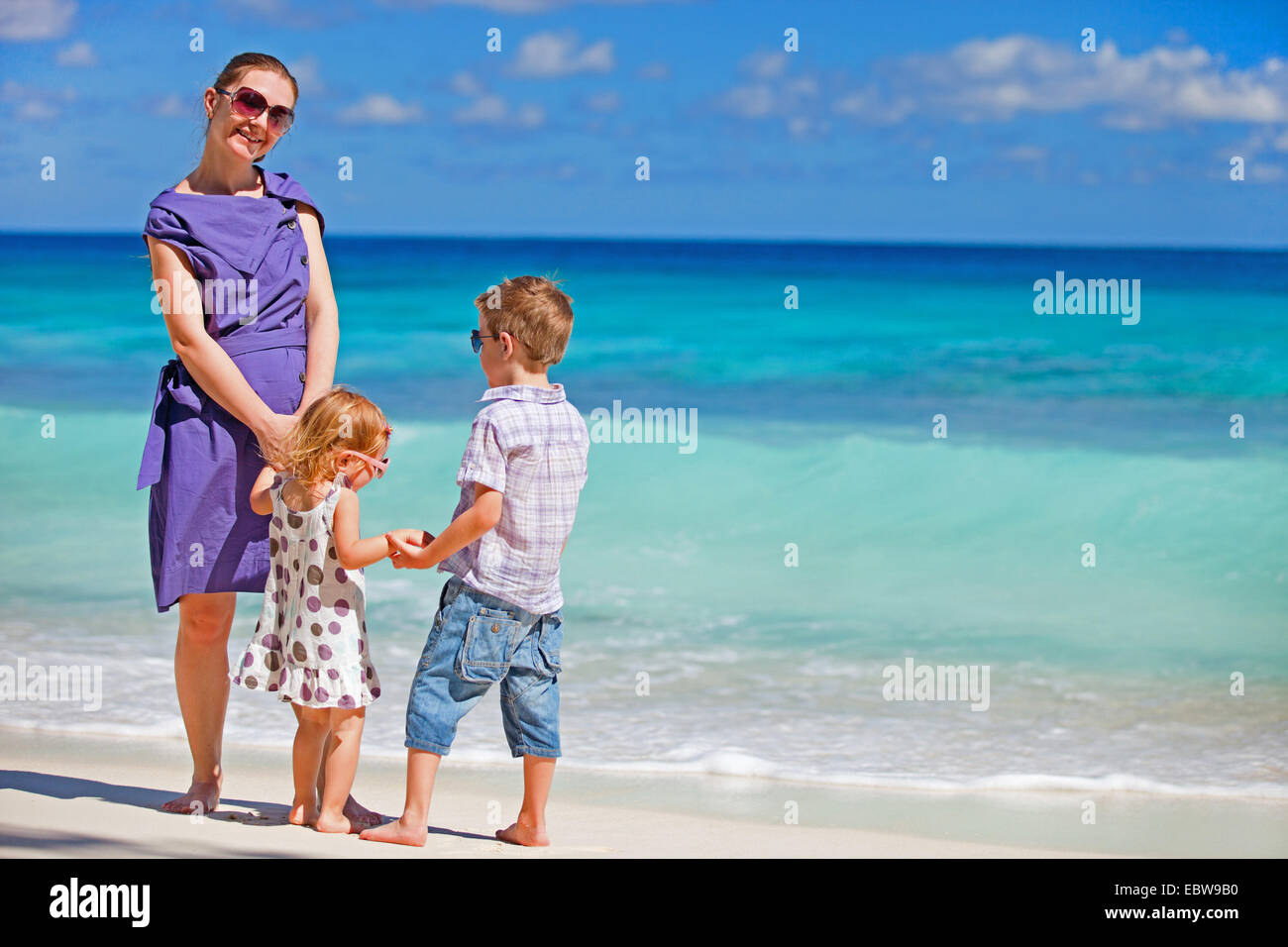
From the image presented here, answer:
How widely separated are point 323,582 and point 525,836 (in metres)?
0.71

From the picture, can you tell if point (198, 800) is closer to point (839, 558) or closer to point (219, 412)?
point (219, 412)

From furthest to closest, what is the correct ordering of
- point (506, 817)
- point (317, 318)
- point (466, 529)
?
point (506, 817), point (317, 318), point (466, 529)

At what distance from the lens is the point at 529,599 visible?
261 centimetres

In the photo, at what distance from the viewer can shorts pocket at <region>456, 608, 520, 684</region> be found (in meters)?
2.58

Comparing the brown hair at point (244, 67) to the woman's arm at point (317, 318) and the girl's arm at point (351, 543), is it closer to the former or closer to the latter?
the woman's arm at point (317, 318)

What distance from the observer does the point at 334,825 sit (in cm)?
276

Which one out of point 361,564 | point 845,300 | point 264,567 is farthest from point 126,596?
point 845,300

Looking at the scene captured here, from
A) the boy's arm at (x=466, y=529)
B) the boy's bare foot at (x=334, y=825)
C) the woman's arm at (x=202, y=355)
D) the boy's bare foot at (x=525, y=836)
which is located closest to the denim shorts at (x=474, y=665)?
the boy's arm at (x=466, y=529)

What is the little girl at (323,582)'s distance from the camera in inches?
102

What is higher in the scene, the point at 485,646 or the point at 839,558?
the point at 839,558

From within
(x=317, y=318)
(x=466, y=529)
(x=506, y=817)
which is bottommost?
(x=506, y=817)

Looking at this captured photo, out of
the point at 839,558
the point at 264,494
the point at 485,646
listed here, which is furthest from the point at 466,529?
the point at 839,558

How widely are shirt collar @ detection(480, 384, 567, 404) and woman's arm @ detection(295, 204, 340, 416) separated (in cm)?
46
